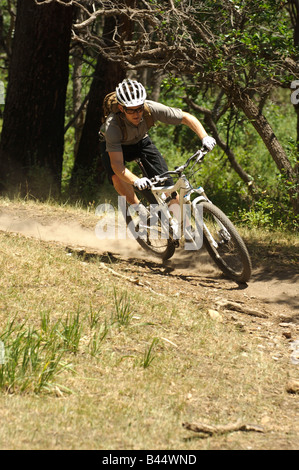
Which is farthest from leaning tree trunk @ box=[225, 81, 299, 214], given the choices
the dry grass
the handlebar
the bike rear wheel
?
the dry grass

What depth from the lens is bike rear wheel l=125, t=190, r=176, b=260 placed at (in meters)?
7.23

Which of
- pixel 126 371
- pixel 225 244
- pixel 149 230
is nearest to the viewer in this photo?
pixel 126 371

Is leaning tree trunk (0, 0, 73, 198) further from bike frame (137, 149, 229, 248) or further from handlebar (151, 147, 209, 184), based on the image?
handlebar (151, 147, 209, 184)

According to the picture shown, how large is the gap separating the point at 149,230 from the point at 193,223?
920 mm

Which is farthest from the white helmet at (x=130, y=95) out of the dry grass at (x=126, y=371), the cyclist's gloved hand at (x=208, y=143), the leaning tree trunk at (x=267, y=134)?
the leaning tree trunk at (x=267, y=134)

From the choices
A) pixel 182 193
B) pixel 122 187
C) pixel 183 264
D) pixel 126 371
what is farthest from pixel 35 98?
pixel 126 371

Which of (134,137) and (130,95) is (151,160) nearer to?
(134,137)

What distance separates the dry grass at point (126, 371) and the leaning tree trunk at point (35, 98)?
13.7ft

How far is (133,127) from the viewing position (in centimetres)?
675

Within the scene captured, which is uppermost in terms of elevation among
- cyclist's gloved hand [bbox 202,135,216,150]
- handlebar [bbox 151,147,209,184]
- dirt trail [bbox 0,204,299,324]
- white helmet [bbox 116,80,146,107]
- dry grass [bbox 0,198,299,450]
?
white helmet [bbox 116,80,146,107]

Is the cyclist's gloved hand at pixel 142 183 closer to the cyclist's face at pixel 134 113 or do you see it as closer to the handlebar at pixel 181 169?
the handlebar at pixel 181 169

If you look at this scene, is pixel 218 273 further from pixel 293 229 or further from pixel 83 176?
pixel 83 176

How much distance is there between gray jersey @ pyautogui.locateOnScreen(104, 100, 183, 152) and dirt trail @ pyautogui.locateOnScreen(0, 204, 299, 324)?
1.44 m

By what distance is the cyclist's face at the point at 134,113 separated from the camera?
254 inches
